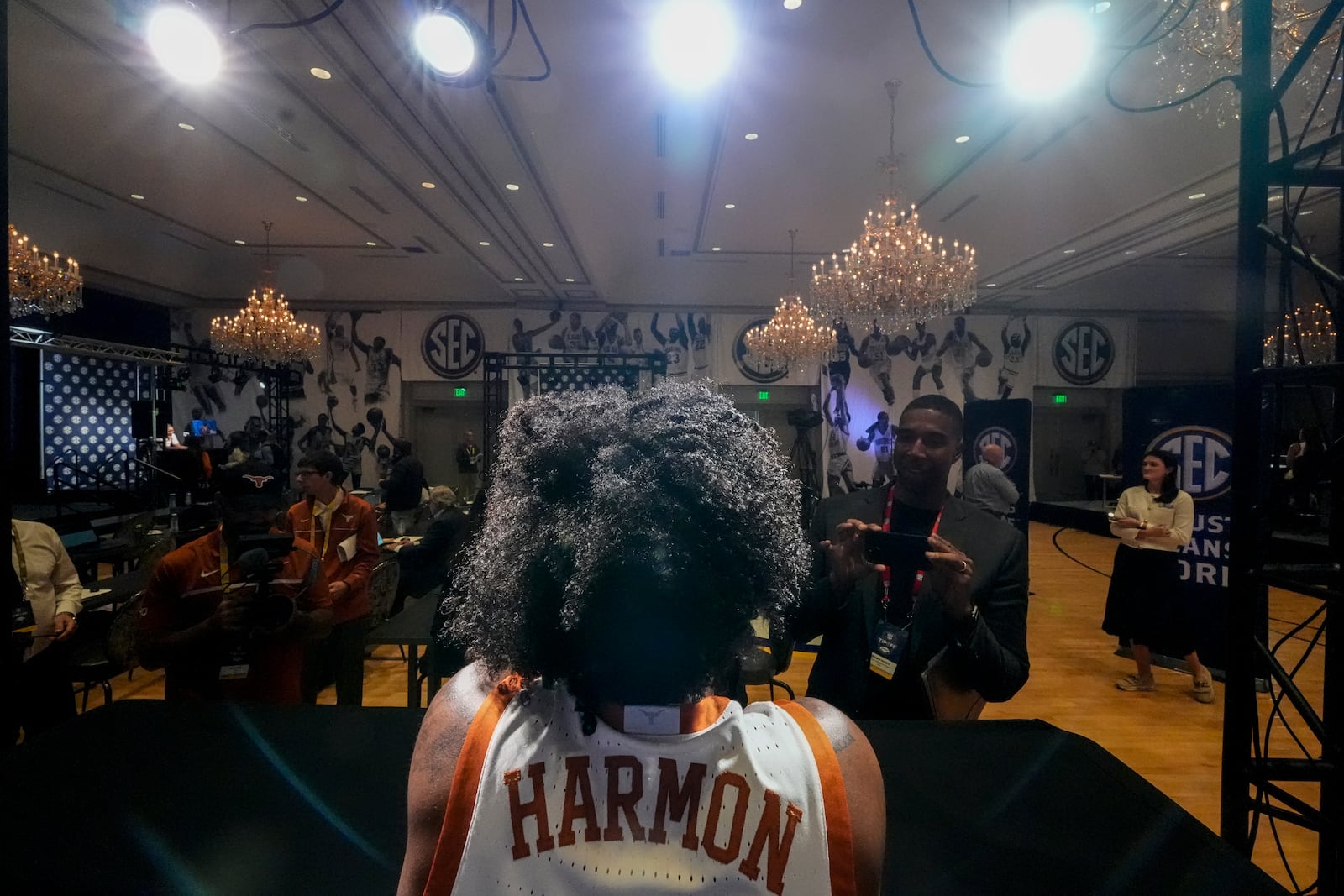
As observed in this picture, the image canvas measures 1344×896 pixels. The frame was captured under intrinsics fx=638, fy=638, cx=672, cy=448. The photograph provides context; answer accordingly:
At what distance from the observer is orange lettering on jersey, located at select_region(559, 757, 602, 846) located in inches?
26.8

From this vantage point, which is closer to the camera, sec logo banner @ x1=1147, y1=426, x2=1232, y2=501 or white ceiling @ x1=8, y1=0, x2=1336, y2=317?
white ceiling @ x1=8, y1=0, x2=1336, y2=317

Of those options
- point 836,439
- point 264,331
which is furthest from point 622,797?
point 836,439

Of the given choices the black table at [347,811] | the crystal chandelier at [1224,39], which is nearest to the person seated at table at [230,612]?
the black table at [347,811]

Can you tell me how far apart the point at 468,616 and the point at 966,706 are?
152cm

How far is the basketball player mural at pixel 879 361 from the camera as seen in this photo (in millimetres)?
12328

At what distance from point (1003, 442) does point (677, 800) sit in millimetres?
6963

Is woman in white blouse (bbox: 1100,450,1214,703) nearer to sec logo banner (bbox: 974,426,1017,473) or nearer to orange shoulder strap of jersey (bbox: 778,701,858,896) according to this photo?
sec logo banner (bbox: 974,426,1017,473)

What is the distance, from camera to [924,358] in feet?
40.5

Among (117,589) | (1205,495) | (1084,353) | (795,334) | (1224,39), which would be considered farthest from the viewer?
(1084,353)

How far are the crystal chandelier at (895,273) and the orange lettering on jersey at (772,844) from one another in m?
5.98

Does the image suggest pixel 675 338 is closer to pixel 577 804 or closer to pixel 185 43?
pixel 185 43

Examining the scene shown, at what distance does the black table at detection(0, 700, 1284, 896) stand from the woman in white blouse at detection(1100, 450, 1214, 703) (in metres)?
3.13

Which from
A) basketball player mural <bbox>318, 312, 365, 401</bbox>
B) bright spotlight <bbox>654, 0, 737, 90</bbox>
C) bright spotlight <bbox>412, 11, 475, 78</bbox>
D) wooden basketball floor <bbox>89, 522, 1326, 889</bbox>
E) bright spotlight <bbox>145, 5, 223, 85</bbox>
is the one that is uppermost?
bright spotlight <bbox>654, 0, 737, 90</bbox>

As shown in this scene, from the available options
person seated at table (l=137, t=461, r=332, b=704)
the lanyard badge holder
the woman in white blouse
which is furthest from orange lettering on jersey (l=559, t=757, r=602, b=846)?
the woman in white blouse
